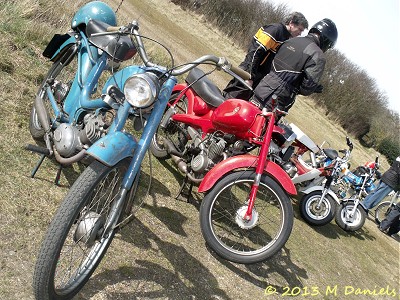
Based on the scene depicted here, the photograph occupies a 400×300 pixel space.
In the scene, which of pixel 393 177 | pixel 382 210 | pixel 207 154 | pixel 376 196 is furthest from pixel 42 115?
pixel 382 210

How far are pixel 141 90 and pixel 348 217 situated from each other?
17.4 feet

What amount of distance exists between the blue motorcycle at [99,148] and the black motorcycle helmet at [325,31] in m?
2.32

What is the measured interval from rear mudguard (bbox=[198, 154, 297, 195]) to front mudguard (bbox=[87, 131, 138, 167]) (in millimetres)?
1119

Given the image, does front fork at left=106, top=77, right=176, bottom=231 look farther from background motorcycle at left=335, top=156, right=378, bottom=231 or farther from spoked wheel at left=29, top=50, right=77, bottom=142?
background motorcycle at left=335, top=156, right=378, bottom=231

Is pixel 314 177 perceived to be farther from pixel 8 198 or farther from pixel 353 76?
pixel 353 76

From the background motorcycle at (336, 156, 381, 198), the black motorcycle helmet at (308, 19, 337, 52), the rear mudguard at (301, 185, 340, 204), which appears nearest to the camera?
the black motorcycle helmet at (308, 19, 337, 52)

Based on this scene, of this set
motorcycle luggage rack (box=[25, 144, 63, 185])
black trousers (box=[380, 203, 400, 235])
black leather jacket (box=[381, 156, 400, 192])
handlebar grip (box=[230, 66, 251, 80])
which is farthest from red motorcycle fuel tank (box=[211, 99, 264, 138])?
black leather jacket (box=[381, 156, 400, 192])

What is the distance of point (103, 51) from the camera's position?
305 cm

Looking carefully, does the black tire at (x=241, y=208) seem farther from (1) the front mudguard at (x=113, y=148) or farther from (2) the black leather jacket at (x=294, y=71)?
(2) the black leather jacket at (x=294, y=71)

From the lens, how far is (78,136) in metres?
2.79

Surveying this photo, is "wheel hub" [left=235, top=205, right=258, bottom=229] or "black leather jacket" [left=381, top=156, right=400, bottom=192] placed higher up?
"black leather jacket" [left=381, top=156, right=400, bottom=192]

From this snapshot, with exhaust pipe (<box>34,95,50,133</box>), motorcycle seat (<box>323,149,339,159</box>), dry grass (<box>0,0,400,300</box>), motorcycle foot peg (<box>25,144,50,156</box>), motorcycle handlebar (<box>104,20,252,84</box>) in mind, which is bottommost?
dry grass (<box>0,0,400,300</box>)

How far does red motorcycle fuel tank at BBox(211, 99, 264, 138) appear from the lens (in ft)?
12.6

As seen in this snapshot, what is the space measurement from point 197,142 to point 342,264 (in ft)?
7.91
